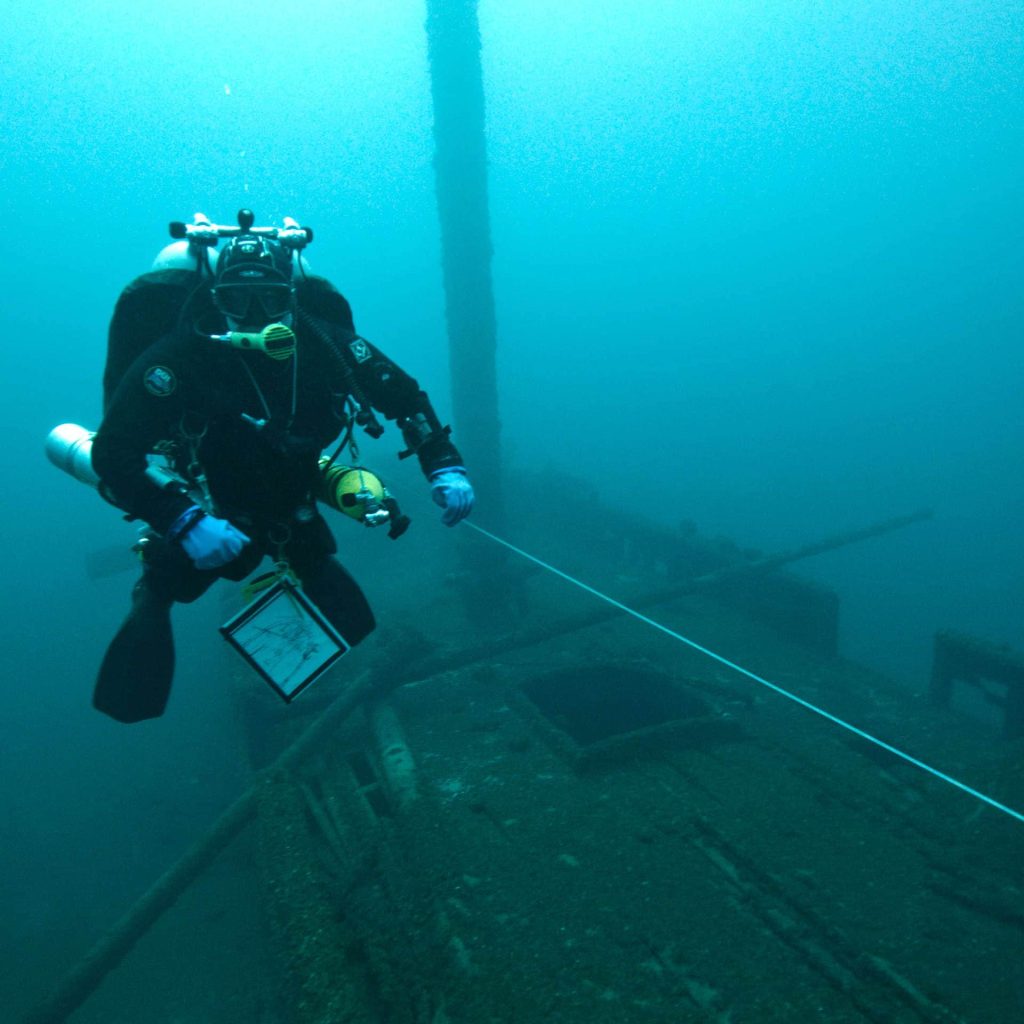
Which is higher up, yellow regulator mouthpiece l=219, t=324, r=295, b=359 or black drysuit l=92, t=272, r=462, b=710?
yellow regulator mouthpiece l=219, t=324, r=295, b=359

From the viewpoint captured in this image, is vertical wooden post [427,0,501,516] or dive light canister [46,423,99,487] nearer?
dive light canister [46,423,99,487]

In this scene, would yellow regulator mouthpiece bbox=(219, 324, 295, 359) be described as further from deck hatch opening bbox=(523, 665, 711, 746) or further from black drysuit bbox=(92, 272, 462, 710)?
deck hatch opening bbox=(523, 665, 711, 746)

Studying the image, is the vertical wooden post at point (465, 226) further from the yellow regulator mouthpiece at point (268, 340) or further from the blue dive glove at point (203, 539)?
the blue dive glove at point (203, 539)

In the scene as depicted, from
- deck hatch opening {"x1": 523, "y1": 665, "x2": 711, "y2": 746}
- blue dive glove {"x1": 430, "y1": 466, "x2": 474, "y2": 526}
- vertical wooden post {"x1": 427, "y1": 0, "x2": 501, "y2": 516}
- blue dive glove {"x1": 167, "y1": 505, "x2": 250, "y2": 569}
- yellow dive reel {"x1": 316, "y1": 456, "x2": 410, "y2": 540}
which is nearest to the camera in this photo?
blue dive glove {"x1": 167, "y1": 505, "x2": 250, "y2": 569}

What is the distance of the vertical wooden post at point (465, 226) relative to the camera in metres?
10.0

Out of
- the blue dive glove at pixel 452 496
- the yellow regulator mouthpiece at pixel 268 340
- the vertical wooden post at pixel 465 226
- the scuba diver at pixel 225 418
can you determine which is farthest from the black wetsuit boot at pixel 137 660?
the vertical wooden post at pixel 465 226

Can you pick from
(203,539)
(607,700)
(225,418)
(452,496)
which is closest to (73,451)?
(225,418)

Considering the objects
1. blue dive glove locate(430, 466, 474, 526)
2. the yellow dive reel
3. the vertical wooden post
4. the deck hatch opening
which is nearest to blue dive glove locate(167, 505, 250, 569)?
the yellow dive reel

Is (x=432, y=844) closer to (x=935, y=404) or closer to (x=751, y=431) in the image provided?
(x=751, y=431)

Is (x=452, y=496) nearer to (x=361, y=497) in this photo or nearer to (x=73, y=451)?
(x=361, y=497)

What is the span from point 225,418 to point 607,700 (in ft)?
16.2

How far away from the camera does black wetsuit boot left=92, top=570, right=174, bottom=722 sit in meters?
2.89

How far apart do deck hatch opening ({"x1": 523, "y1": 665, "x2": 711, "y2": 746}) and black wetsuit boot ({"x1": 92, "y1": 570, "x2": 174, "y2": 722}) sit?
363cm

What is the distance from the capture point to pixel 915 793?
15.2 ft
